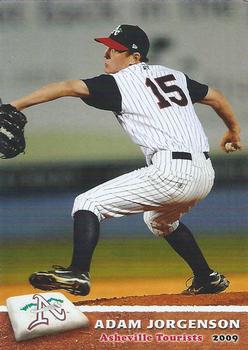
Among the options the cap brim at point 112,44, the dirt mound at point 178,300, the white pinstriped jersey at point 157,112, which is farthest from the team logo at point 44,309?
the cap brim at point 112,44

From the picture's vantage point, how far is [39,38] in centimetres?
449

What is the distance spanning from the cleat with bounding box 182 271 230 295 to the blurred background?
10 centimetres

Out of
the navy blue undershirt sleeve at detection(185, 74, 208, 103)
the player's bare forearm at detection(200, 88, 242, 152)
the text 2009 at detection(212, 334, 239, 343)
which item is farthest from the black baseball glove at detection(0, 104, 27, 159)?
the text 2009 at detection(212, 334, 239, 343)

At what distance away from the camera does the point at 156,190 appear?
4.37m

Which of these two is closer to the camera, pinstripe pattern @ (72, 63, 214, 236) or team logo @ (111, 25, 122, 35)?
pinstripe pattern @ (72, 63, 214, 236)

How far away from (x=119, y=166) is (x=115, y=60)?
2.20 feet

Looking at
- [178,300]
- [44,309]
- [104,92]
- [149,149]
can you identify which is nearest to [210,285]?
[178,300]

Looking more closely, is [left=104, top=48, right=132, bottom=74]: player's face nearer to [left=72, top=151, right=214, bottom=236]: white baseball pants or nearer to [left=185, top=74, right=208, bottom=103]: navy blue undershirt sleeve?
[left=185, top=74, right=208, bottom=103]: navy blue undershirt sleeve

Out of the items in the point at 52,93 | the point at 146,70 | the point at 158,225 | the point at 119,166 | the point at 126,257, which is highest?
the point at 146,70

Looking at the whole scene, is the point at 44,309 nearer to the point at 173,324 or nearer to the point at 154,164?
the point at 173,324

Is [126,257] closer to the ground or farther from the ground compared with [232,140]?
closer to the ground

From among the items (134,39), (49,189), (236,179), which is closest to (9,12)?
(134,39)

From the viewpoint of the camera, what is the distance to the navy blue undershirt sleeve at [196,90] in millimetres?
4500

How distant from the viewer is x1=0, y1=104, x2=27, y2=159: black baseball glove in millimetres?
4422
